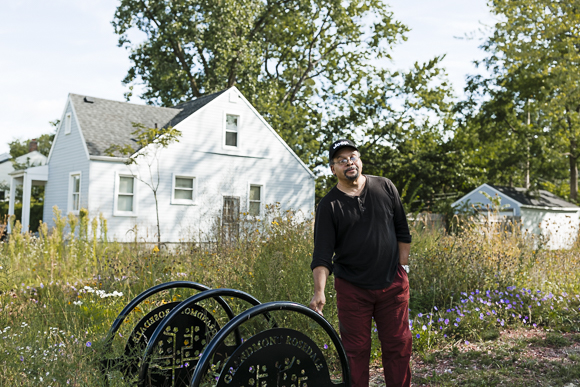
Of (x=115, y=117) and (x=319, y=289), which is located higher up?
(x=115, y=117)

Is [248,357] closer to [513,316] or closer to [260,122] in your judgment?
[513,316]

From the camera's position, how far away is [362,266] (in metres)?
3.24

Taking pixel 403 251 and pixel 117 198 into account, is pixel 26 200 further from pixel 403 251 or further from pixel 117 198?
pixel 403 251

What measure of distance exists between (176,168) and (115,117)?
11.7 ft

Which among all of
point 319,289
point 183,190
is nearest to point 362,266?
point 319,289

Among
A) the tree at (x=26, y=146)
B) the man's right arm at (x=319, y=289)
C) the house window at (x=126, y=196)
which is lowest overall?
the man's right arm at (x=319, y=289)

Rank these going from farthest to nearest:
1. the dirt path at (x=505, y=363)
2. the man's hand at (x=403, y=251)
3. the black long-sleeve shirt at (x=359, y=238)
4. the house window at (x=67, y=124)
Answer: the house window at (x=67, y=124)
the dirt path at (x=505, y=363)
the man's hand at (x=403, y=251)
the black long-sleeve shirt at (x=359, y=238)

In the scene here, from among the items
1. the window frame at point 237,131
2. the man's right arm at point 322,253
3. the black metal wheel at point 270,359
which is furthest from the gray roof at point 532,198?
the black metal wheel at point 270,359

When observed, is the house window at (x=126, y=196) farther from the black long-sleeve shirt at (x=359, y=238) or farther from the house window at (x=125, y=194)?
the black long-sleeve shirt at (x=359, y=238)

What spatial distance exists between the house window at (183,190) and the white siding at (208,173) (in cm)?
19

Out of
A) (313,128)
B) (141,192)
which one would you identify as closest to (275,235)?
(141,192)

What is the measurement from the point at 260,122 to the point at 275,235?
Answer: 49.8ft

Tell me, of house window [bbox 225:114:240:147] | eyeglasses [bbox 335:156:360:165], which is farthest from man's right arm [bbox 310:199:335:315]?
house window [bbox 225:114:240:147]

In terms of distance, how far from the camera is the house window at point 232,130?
67.3 ft
